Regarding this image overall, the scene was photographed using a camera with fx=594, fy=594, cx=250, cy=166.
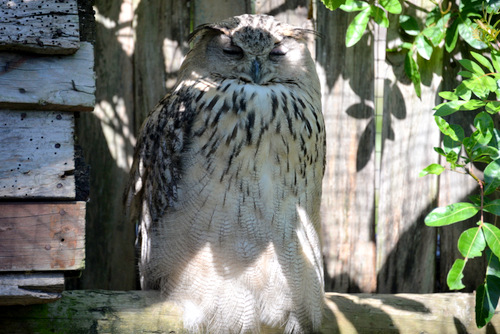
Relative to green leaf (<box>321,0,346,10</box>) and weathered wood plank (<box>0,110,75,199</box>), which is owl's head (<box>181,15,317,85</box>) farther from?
weathered wood plank (<box>0,110,75,199</box>)

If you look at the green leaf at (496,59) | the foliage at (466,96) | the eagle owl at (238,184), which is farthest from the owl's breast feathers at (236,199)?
the green leaf at (496,59)

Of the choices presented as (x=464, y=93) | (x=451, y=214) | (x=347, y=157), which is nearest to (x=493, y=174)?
(x=451, y=214)

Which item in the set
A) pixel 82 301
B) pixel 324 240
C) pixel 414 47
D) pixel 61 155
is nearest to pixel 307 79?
pixel 414 47

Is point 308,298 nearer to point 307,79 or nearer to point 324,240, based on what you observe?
point 324,240

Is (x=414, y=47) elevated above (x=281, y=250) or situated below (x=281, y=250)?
above

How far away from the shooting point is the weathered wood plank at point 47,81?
1793 millimetres

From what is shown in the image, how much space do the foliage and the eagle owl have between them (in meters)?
0.42

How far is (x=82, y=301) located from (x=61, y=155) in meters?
0.53

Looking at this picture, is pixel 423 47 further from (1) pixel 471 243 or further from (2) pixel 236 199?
(2) pixel 236 199

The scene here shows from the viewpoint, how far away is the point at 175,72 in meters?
2.72

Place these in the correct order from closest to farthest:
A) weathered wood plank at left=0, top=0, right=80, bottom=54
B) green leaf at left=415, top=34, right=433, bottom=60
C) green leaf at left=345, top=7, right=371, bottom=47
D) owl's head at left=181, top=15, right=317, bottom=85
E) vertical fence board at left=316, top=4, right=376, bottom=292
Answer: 1. weathered wood plank at left=0, top=0, right=80, bottom=54
2. owl's head at left=181, top=15, right=317, bottom=85
3. green leaf at left=345, top=7, right=371, bottom=47
4. green leaf at left=415, top=34, right=433, bottom=60
5. vertical fence board at left=316, top=4, right=376, bottom=292

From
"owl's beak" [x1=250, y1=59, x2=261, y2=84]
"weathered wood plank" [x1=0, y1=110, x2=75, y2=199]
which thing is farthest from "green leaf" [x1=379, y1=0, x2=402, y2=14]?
"weathered wood plank" [x1=0, y1=110, x2=75, y2=199]

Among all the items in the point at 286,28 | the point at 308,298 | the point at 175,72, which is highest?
the point at 286,28

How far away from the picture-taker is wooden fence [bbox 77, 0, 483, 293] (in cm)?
267
